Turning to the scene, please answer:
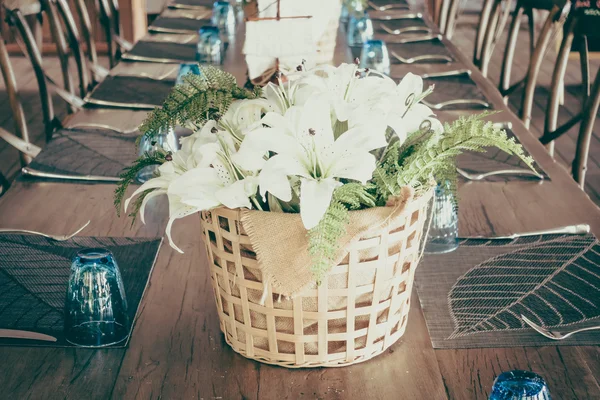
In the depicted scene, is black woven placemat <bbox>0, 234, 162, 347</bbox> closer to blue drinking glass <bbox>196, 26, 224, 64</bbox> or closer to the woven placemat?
the woven placemat

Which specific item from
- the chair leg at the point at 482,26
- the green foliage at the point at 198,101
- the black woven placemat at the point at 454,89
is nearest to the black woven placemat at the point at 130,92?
the black woven placemat at the point at 454,89

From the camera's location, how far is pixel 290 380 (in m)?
0.92

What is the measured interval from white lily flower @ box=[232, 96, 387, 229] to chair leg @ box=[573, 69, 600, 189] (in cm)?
137

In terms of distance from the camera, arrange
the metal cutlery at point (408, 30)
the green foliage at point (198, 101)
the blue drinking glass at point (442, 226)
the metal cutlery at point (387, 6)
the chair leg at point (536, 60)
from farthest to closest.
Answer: the metal cutlery at point (387, 6) < the metal cutlery at point (408, 30) < the chair leg at point (536, 60) < the blue drinking glass at point (442, 226) < the green foliage at point (198, 101)

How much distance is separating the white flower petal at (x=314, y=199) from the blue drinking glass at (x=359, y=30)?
2.02 meters

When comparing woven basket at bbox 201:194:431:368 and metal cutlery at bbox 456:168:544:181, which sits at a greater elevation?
woven basket at bbox 201:194:431:368

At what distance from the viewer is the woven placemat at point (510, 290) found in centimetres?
103

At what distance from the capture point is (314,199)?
2.55 feet

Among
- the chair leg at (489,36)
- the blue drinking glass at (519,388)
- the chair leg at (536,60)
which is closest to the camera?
the blue drinking glass at (519,388)

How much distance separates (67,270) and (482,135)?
71 cm

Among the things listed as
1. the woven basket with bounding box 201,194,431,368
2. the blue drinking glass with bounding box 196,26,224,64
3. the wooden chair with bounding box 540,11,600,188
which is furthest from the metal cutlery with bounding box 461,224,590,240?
the blue drinking glass with bounding box 196,26,224,64

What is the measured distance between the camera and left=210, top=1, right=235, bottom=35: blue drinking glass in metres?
2.91

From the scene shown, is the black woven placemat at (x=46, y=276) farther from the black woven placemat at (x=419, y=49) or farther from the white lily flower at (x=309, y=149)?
the black woven placemat at (x=419, y=49)

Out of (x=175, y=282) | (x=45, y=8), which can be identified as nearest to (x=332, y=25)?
(x=45, y=8)
